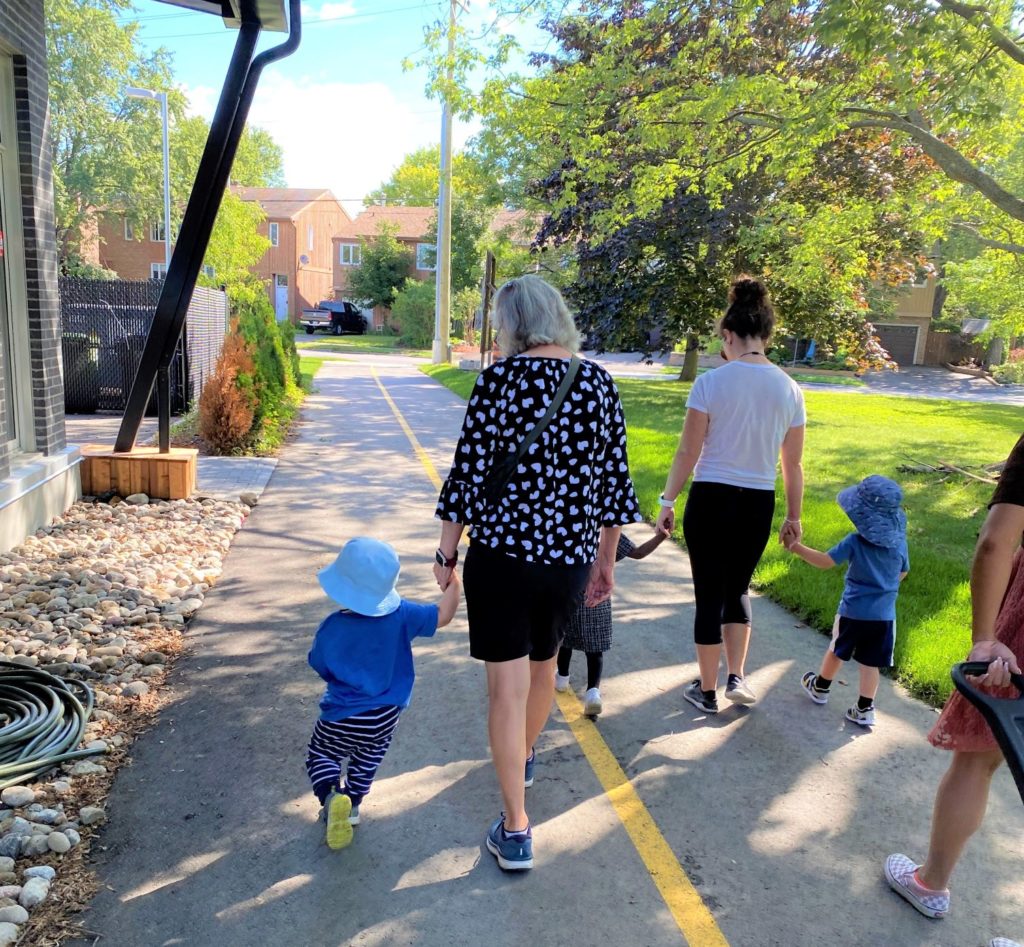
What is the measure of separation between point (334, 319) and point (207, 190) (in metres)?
42.6

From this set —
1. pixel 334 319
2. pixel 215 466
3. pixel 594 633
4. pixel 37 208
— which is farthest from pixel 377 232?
pixel 594 633

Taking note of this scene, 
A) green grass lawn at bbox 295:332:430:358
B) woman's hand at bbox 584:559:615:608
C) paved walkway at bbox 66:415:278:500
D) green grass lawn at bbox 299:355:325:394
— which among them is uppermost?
woman's hand at bbox 584:559:615:608

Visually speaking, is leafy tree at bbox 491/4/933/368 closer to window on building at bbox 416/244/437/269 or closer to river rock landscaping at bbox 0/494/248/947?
river rock landscaping at bbox 0/494/248/947

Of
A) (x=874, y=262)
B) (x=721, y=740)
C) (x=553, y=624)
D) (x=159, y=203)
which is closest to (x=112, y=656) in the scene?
(x=553, y=624)

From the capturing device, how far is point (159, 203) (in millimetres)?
35938

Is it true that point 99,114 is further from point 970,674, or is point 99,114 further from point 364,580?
point 970,674

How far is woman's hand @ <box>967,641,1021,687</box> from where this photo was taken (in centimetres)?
204

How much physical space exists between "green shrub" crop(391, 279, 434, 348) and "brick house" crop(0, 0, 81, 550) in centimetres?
3521

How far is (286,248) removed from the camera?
54.3 meters

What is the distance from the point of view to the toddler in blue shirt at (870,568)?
371 cm

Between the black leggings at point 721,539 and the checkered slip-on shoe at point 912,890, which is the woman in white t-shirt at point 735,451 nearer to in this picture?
Result: the black leggings at point 721,539

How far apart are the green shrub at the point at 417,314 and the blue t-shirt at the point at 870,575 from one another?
3902 cm

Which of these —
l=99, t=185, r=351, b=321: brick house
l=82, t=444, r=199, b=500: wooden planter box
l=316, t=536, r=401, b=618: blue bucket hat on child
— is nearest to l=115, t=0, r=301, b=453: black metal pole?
l=82, t=444, r=199, b=500: wooden planter box

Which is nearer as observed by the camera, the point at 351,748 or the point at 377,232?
the point at 351,748
